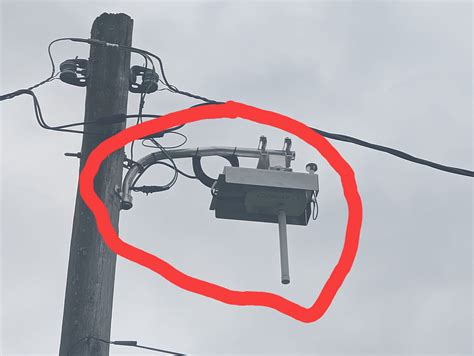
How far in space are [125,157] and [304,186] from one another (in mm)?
1204

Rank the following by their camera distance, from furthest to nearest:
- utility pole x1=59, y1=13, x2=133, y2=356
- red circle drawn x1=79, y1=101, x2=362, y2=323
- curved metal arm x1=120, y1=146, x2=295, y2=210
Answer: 1. curved metal arm x1=120, y1=146, x2=295, y2=210
2. red circle drawn x1=79, y1=101, x2=362, y2=323
3. utility pole x1=59, y1=13, x2=133, y2=356

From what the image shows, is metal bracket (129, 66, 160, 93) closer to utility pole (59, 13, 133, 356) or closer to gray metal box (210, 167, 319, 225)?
utility pole (59, 13, 133, 356)

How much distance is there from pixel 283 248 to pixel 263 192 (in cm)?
39

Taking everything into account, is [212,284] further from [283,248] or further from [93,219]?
[93,219]

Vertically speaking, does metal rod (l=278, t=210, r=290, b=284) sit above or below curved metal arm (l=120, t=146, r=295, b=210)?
below

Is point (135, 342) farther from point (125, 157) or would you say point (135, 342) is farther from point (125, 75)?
point (125, 75)

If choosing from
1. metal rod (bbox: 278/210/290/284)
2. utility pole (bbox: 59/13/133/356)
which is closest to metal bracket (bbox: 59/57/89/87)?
utility pole (bbox: 59/13/133/356)

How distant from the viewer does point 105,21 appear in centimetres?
618

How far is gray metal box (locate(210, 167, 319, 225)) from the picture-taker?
18.4 ft

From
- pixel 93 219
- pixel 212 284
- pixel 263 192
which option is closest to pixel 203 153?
pixel 263 192

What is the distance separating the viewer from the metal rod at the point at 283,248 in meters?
5.34

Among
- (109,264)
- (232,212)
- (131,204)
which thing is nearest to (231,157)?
(232,212)

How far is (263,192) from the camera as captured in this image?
5652 millimetres

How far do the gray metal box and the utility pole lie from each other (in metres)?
0.69
